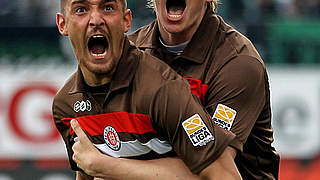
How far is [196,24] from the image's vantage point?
473 cm

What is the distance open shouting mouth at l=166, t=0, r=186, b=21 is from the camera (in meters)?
4.66

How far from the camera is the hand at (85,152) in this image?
4.25 meters

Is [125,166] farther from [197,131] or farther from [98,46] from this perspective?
[98,46]

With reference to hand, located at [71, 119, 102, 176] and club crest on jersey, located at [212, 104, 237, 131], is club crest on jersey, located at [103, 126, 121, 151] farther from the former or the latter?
club crest on jersey, located at [212, 104, 237, 131]

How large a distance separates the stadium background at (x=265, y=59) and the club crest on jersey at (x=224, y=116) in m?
5.00

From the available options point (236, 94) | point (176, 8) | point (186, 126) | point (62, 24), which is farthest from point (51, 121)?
point (186, 126)

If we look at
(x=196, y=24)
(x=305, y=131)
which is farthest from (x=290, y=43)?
(x=196, y=24)

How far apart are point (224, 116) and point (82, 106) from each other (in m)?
0.72

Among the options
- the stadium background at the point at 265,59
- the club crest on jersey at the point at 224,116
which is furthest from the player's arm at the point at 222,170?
the stadium background at the point at 265,59

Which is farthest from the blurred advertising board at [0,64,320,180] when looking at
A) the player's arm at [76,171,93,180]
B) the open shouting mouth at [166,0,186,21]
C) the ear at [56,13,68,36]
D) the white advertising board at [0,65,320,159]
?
the ear at [56,13,68,36]

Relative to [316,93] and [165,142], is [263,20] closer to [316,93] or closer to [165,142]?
[316,93]

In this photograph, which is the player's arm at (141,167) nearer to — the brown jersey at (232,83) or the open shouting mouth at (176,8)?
the brown jersey at (232,83)

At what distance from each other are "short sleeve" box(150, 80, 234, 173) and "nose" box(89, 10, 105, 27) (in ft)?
1.42

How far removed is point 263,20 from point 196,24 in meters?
4.94
